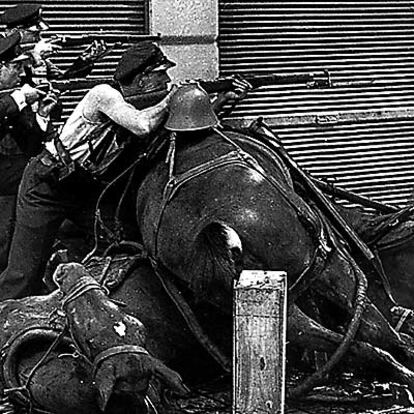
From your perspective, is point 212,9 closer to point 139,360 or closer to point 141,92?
point 141,92

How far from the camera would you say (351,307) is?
5.77 meters

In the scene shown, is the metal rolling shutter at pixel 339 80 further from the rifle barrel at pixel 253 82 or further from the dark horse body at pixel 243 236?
the dark horse body at pixel 243 236

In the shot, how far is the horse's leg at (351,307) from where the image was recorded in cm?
578

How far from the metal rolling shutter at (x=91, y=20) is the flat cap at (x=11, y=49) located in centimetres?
162

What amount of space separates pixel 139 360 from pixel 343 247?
166 centimetres

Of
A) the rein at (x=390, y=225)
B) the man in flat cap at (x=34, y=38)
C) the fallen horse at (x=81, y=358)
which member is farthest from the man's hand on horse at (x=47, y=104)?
the rein at (x=390, y=225)

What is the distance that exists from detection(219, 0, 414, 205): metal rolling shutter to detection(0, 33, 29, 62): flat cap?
2.91m

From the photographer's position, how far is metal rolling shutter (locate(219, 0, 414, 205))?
400 inches

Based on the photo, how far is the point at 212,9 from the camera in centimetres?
969

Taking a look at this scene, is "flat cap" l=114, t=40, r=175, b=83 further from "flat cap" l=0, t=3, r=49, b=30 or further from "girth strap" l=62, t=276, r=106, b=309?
"girth strap" l=62, t=276, r=106, b=309

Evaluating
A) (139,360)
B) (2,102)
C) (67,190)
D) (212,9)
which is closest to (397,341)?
(139,360)

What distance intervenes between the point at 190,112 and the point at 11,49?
199 cm

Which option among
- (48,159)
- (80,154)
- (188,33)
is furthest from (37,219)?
(188,33)

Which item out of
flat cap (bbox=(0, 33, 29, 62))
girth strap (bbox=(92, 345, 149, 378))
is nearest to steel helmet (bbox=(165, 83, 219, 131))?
girth strap (bbox=(92, 345, 149, 378))
